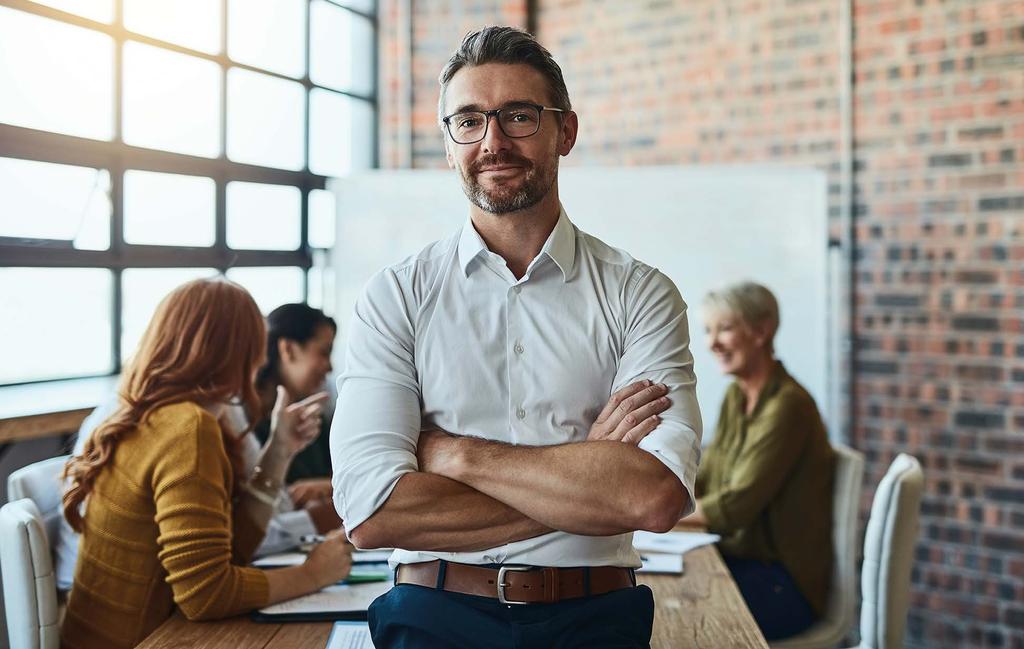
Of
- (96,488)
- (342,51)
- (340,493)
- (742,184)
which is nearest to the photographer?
(340,493)

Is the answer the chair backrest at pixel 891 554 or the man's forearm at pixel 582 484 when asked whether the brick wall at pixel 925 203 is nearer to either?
the chair backrest at pixel 891 554

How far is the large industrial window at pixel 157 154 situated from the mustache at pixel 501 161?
2363 mm

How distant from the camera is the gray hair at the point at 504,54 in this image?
5.57 ft

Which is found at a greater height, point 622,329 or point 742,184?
point 742,184

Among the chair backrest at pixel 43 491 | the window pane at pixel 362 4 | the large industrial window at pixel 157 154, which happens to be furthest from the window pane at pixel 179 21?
the chair backrest at pixel 43 491

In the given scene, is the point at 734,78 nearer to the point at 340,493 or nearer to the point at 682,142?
the point at 682,142

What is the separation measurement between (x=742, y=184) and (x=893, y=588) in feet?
6.59

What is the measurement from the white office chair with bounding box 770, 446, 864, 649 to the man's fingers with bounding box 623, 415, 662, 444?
1.38m

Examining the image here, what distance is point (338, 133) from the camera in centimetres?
494

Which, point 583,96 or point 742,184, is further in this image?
point 583,96

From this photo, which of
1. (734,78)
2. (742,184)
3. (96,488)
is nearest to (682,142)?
(734,78)

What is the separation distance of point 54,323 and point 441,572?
259 cm

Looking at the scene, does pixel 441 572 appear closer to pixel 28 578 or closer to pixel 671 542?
pixel 28 578

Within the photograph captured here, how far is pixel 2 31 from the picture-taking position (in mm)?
3314
